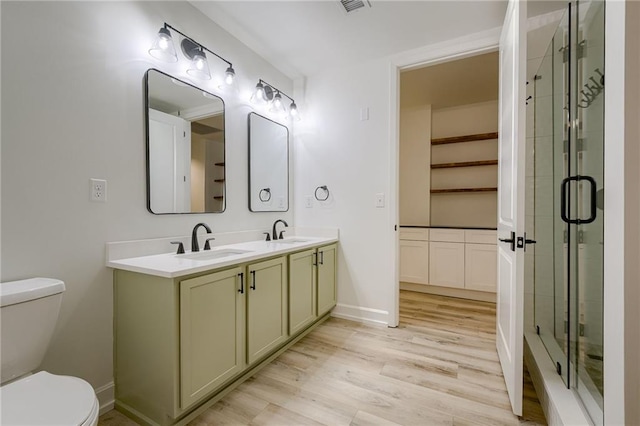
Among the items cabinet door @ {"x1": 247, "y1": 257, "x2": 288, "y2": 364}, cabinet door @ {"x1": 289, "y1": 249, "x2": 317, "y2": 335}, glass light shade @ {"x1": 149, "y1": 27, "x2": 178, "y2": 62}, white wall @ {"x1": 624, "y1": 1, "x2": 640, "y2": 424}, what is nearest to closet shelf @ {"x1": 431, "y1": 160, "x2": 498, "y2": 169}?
cabinet door @ {"x1": 289, "y1": 249, "x2": 317, "y2": 335}

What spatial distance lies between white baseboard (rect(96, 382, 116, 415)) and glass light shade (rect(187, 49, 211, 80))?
1954 millimetres

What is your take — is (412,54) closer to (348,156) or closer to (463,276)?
(348,156)

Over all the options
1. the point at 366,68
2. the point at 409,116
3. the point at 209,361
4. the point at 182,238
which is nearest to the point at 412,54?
the point at 366,68

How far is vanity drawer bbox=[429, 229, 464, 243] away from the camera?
3463 millimetres

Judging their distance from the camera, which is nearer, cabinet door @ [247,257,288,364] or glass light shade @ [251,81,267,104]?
cabinet door @ [247,257,288,364]

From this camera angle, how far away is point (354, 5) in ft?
6.59

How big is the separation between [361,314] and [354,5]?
255 centimetres

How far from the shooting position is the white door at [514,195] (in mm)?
1486

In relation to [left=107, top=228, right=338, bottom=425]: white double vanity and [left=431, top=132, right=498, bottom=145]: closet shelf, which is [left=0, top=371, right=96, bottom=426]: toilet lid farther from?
[left=431, top=132, right=498, bottom=145]: closet shelf

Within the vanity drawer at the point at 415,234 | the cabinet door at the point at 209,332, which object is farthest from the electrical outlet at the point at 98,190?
the vanity drawer at the point at 415,234

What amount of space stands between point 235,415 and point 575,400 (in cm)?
165

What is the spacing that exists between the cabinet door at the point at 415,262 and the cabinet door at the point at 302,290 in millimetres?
1729

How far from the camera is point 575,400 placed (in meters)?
1.35

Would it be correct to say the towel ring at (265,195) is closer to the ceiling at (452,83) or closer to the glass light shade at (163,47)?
the glass light shade at (163,47)
